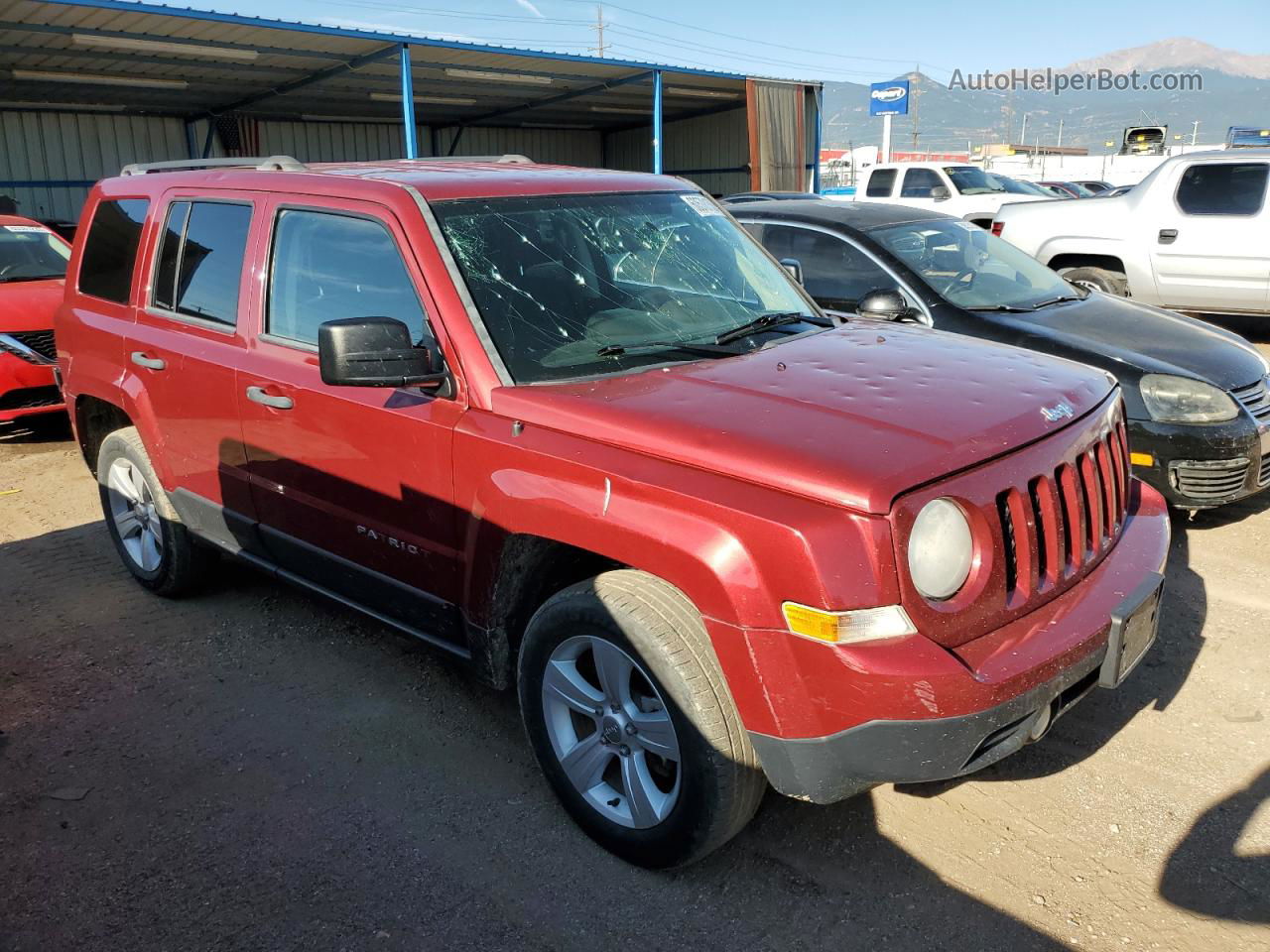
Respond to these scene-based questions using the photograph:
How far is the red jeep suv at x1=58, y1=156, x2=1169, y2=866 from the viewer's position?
240cm

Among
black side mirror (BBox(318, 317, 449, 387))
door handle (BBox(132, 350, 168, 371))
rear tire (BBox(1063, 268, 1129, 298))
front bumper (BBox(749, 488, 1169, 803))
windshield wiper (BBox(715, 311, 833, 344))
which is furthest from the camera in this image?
rear tire (BBox(1063, 268, 1129, 298))

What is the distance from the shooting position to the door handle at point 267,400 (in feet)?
12.1

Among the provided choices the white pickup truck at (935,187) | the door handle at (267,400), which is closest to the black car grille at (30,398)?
the door handle at (267,400)

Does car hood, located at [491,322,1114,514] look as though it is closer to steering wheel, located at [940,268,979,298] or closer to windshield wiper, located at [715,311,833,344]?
windshield wiper, located at [715,311,833,344]

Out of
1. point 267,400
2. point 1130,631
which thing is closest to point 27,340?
point 267,400

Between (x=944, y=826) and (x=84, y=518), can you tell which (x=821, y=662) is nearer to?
(x=944, y=826)

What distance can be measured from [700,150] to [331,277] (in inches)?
992

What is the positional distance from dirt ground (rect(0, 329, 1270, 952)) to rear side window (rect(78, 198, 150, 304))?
1.69 meters

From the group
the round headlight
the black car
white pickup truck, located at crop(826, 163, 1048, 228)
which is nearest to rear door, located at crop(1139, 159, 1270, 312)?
the black car

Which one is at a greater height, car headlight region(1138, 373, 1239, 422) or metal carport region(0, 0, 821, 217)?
metal carport region(0, 0, 821, 217)

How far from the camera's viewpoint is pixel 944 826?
3.06m

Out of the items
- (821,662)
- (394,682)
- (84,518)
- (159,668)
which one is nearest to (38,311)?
(84,518)

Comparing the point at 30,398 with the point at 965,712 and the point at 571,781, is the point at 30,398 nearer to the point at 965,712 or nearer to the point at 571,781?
the point at 571,781

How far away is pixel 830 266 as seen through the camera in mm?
6262
